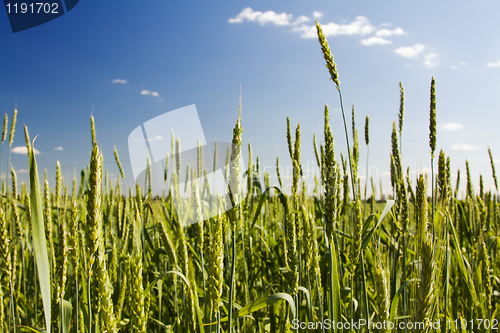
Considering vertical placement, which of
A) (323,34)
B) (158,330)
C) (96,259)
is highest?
(323,34)

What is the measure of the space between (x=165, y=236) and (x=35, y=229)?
2.38 feet

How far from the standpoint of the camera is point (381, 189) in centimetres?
376

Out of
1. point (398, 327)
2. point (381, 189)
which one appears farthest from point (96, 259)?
point (381, 189)

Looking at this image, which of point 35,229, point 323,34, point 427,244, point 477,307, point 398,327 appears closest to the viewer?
point 35,229

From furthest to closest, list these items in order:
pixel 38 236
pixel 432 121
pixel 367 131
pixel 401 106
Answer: pixel 367 131, pixel 401 106, pixel 432 121, pixel 38 236

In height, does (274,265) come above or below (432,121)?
below

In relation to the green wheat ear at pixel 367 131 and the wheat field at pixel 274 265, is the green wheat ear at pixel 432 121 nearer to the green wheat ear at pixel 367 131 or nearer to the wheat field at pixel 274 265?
the wheat field at pixel 274 265

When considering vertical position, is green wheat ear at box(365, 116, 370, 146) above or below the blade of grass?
above

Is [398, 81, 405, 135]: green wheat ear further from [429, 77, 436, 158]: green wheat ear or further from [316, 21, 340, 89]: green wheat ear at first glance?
[316, 21, 340, 89]: green wheat ear

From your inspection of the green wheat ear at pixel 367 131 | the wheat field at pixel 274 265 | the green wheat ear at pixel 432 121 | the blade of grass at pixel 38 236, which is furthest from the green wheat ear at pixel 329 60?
the green wheat ear at pixel 367 131

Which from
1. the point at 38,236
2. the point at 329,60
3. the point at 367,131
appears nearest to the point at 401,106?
the point at 367,131

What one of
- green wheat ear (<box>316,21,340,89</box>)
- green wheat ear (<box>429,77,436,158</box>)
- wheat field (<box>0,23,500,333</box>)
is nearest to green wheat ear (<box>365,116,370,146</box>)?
wheat field (<box>0,23,500,333</box>)

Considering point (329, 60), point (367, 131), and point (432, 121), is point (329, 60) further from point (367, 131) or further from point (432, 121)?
point (367, 131)

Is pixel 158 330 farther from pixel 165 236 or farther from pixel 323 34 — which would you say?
pixel 323 34
